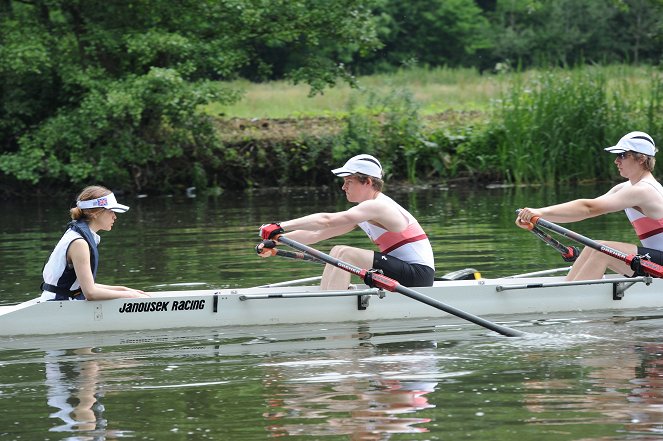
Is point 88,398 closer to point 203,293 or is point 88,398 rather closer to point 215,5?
point 203,293

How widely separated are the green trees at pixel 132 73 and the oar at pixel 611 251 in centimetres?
1430

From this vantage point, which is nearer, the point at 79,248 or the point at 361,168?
the point at 79,248

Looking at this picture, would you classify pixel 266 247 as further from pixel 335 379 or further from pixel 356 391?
pixel 356 391

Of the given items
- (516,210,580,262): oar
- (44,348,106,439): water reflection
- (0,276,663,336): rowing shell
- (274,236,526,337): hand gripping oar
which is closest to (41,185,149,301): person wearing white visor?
(0,276,663,336): rowing shell

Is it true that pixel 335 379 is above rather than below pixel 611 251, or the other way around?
below

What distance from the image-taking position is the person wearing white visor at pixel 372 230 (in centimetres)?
1140

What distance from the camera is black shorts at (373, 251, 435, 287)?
38.1 feet

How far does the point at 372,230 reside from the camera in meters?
11.8

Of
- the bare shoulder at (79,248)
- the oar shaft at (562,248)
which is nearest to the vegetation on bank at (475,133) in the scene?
the oar shaft at (562,248)

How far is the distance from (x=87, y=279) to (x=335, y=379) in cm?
286

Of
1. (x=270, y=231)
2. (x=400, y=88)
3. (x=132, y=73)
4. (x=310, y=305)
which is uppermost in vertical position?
(x=132, y=73)

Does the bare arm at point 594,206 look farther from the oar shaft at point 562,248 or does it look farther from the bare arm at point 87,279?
the bare arm at point 87,279

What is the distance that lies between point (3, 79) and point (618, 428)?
22127 mm

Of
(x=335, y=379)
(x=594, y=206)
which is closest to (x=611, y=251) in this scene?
(x=594, y=206)
